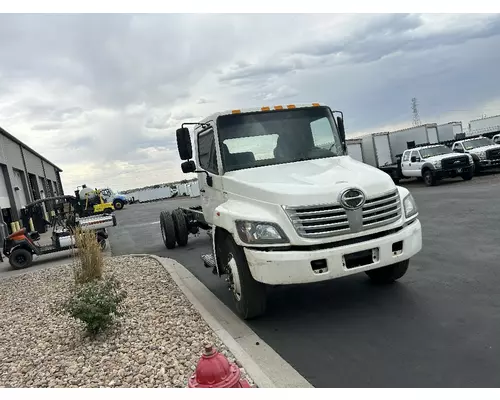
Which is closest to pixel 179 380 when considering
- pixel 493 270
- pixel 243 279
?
pixel 243 279

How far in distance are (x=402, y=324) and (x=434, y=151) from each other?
58.9 feet

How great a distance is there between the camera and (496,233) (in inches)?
307

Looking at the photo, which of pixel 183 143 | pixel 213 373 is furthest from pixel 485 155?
pixel 213 373

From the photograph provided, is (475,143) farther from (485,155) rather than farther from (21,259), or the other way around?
(21,259)

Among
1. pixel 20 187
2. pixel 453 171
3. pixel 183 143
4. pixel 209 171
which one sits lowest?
pixel 453 171

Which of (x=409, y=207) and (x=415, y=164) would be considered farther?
(x=415, y=164)

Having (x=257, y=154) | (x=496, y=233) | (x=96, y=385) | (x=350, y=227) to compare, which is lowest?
(x=496, y=233)

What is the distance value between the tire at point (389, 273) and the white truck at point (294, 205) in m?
0.01

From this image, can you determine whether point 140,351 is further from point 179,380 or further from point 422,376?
point 422,376

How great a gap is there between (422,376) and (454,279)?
2581 millimetres

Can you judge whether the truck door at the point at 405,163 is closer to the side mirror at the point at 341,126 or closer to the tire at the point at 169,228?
the tire at the point at 169,228

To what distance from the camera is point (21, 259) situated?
11.7 m

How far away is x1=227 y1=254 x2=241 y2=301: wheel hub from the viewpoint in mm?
4785

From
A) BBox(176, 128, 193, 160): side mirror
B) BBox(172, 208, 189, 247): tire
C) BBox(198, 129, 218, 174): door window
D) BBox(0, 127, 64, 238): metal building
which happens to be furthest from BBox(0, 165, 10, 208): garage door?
BBox(176, 128, 193, 160): side mirror
